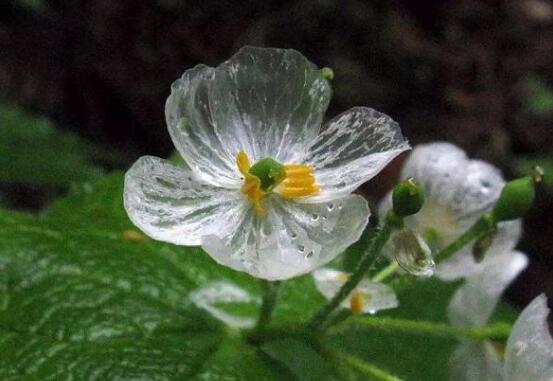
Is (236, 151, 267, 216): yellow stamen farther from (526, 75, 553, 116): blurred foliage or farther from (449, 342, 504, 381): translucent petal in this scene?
(526, 75, 553, 116): blurred foliage

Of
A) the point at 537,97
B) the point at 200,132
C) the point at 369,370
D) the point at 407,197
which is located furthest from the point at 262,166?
the point at 537,97

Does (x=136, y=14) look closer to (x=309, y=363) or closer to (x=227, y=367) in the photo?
(x=309, y=363)

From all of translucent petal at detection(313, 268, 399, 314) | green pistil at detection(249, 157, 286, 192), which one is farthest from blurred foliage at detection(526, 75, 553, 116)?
Result: green pistil at detection(249, 157, 286, 192)

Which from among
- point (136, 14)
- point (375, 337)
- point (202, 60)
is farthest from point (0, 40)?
point (375, 337)

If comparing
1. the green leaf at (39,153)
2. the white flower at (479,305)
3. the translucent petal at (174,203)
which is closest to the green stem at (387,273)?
the white flower at (479,305)

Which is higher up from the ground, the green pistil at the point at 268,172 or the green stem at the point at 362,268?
→ the green pistil at the point at 268,172

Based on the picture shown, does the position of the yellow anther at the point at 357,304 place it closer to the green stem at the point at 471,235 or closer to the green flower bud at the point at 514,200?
the green stem at the point at 471,235

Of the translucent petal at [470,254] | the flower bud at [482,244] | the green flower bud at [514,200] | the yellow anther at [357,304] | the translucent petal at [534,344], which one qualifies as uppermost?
the green flower bud at [514,200]
